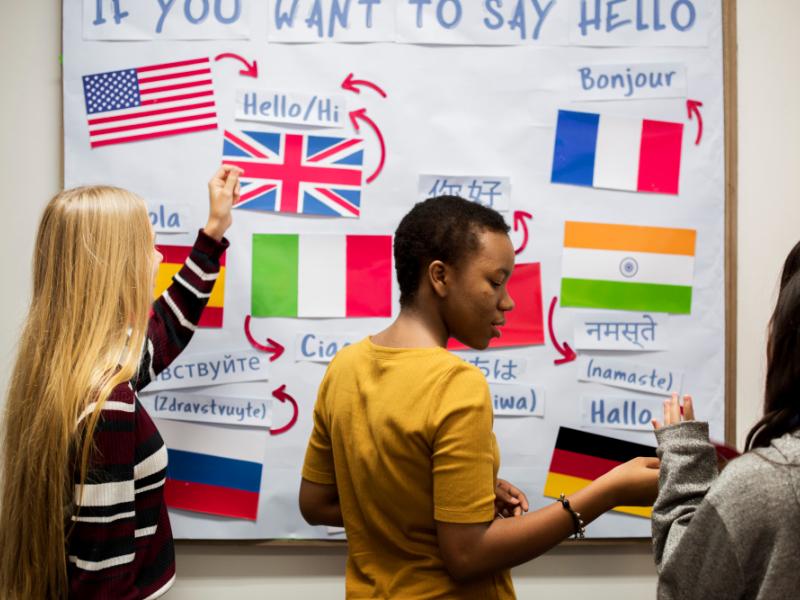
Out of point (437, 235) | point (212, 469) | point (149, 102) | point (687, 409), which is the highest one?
point (149, 102)

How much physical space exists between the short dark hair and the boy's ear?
10 mm

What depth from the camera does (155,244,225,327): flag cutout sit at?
153 centimetres

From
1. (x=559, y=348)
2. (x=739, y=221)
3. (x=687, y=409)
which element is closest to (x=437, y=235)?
(x=687, y=409)

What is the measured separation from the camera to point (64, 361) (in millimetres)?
1035

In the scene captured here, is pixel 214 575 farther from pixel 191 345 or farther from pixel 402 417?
pixel 402 417

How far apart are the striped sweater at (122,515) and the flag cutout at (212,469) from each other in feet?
1.07

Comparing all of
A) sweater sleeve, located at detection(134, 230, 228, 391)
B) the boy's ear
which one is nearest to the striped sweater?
sweater sleeve, located at detection(134, 230, 228, 391)

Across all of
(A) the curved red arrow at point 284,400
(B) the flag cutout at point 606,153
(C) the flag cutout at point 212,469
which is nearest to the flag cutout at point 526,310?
(B) the flag cutout at point 606,153

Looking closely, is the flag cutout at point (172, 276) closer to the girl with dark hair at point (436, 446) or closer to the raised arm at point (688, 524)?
the girl with dark hair at point (436, 446)

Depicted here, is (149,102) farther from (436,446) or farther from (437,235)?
(436,446)

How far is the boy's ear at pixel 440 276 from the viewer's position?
1025 mm

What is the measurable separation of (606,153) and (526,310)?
1.20 feet

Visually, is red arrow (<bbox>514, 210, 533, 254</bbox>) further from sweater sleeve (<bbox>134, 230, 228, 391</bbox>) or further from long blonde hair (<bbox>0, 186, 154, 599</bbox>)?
long blonde hair (<bbox>0, 186, 154, 599</bbox>)

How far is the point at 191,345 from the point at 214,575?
0.47 m
